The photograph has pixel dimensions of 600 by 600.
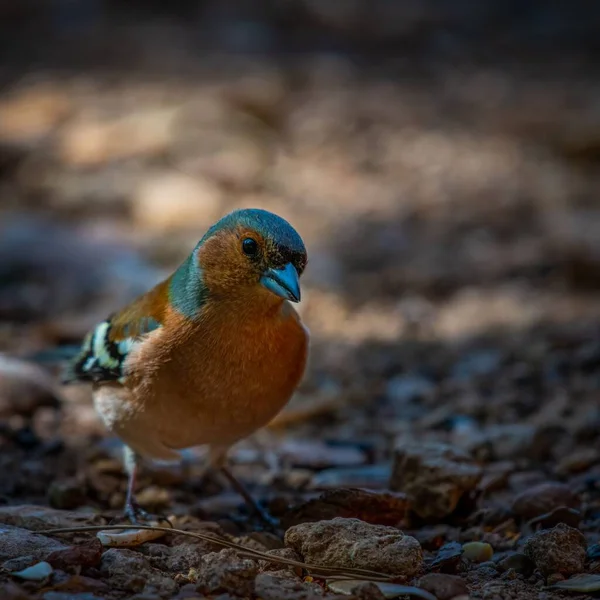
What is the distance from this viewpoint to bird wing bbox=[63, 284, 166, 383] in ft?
12.8

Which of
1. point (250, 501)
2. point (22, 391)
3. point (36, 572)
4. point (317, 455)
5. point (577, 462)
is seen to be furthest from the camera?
point (22, 391)

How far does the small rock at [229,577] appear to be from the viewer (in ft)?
9.57

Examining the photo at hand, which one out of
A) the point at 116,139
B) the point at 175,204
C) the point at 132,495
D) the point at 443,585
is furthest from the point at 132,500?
the point at 116,139

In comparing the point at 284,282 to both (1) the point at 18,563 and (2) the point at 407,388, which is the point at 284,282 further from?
(2) the point at 407,388

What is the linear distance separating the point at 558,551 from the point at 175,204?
5258 mm

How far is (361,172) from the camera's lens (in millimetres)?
9102

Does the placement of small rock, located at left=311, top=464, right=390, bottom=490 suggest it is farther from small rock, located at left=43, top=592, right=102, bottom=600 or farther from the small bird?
small rock, located at left=43, top=592, right=102, bottom=600

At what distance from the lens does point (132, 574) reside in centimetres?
303

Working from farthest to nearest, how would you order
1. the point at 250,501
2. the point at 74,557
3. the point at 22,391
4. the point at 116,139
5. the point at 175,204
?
the point at 116,139, the point at 175,204, the point at 22,391, the point at 250,501, the point at 74,557

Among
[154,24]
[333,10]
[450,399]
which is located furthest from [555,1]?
[450,399]

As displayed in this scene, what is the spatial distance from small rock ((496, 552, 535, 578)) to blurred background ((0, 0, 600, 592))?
0.95 m

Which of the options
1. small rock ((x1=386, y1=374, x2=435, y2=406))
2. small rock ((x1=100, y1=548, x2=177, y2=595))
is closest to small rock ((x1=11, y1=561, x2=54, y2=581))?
small rock ((x1=100, y1=548, x2=177, y2=595))

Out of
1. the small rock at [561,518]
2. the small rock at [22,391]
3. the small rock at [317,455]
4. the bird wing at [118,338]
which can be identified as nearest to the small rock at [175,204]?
the small rock at [22,391]

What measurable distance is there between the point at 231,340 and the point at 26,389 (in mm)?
1772
